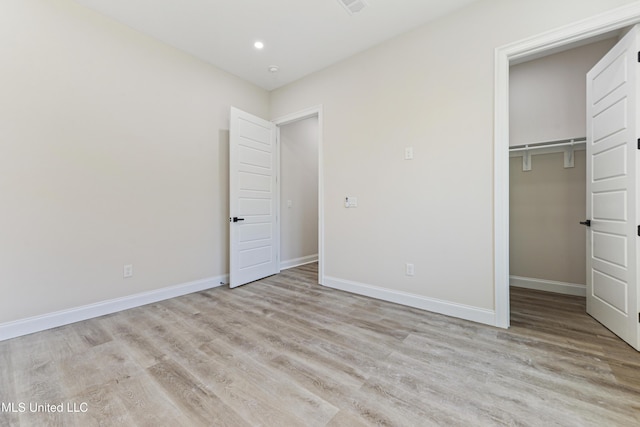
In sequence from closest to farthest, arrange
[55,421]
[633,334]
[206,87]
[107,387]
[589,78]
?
[55,421], [107,387], [633,334], [589,78], [206,87]

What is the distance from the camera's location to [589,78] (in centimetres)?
246

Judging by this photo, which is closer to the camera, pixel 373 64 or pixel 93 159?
pixel 93 159

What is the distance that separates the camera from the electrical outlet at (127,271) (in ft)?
8.94

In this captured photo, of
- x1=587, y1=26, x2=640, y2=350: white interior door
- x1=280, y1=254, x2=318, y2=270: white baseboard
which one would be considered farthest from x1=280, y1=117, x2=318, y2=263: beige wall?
x1=587, y1=26, x2=640, y2=350: white interior door

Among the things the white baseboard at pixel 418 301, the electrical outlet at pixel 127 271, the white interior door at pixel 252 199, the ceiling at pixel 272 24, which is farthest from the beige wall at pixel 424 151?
the electrical outlet at pixel 127 271

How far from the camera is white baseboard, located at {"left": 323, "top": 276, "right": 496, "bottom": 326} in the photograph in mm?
2357

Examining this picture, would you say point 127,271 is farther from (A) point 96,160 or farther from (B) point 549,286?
(B) point 549,286

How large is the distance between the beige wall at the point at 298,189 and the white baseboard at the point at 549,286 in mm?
3327

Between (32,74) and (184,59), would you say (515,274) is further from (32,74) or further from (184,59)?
(32,74)

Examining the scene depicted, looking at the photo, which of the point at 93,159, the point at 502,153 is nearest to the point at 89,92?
the point at 93,159

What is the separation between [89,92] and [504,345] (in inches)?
170

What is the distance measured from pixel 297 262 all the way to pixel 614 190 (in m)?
4.09

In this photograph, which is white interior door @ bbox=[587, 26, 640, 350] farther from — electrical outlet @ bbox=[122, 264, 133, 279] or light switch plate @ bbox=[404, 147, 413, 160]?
electrical outlet @ bbox=[122, 264, 133, 279]

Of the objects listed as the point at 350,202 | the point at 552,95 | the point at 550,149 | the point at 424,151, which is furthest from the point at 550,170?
the point at 350,202
